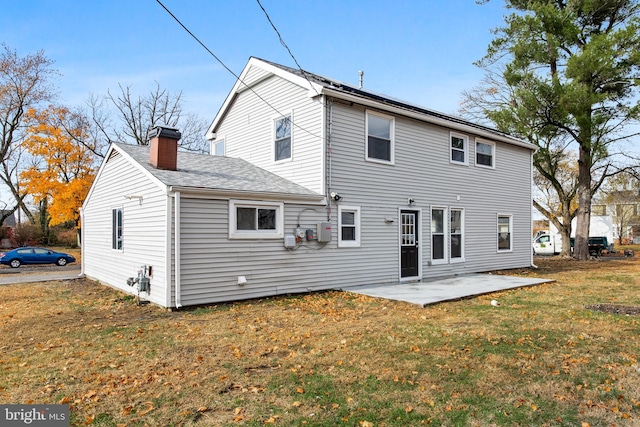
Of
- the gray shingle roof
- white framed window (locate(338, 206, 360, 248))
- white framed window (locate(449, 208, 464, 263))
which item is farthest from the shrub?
white framed window (locate(449, 208, 464, 263))

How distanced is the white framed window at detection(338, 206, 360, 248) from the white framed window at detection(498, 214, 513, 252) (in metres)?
7.23

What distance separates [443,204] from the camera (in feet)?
43.6

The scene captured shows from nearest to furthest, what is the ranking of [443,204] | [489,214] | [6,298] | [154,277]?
1. [154,277]
2. [6,298]
3. [443,204]
4. [489,214]

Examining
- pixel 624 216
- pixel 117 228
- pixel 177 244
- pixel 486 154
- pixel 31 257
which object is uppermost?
pixel 486 154

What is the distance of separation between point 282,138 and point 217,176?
9.56ft

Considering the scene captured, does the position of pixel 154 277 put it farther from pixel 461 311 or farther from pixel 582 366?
pixel 582 366

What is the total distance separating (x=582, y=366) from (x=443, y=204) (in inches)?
344

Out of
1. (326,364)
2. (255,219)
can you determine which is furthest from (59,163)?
(326,364)

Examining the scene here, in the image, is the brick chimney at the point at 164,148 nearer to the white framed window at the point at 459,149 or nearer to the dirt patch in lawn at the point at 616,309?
the white framed window at the point at 459,149

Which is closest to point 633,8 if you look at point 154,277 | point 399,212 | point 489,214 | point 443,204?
point 489,214

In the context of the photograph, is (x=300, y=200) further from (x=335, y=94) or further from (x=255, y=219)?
(x=335, y=94)

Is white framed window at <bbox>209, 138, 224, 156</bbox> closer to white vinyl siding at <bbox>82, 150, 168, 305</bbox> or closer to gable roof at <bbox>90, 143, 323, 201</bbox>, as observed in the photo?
gable roof at <bbox>90, 143, 323, 201</bbox>

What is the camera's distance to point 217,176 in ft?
32.0

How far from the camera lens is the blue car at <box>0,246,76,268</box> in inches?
782
